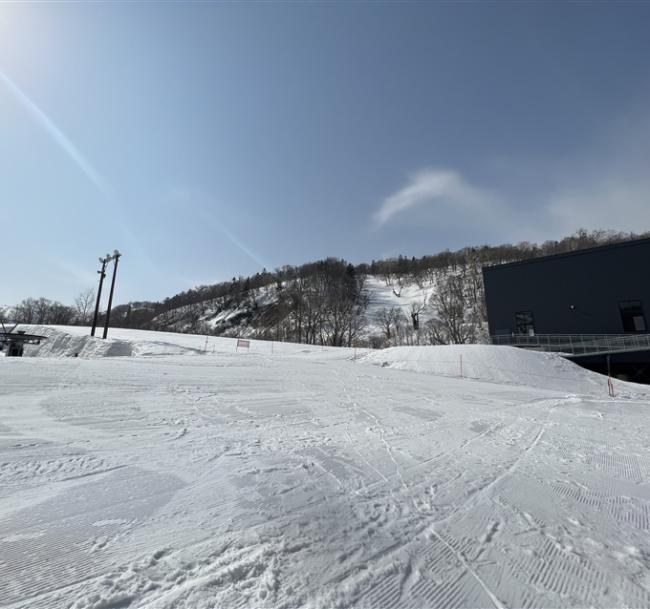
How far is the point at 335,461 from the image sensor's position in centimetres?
474

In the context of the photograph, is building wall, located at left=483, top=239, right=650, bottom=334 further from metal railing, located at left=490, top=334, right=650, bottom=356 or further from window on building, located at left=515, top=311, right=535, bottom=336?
metal railing, located at left=490, top=334, right=650, bottom=356

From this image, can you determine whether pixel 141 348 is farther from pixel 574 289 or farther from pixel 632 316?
pixel 632 316

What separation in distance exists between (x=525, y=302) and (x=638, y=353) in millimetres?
10227

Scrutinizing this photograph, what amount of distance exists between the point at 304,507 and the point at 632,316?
37.5m

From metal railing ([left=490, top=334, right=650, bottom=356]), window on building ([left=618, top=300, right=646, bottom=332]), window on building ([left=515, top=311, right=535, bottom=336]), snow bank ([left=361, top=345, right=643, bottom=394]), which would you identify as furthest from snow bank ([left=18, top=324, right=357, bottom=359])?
window on building ([left=618, top=300, right=646, bottom=332])

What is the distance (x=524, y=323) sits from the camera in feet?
111

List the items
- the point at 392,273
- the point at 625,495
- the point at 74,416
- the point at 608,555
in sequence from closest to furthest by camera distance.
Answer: the point at 608,555 → the point at 625,495 → the point at 74,416 → the point at 392,273

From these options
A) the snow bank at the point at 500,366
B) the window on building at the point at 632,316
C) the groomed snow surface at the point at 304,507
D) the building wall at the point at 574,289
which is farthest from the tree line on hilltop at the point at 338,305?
the groomed snow surface at the point at 304,507

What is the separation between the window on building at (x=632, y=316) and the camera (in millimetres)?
28562

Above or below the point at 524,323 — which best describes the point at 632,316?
above

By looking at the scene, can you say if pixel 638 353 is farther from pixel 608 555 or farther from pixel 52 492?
pixel 52 492

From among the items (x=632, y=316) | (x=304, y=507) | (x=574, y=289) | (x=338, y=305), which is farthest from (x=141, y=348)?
(x=632, y=316)

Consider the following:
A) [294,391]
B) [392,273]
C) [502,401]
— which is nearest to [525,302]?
[502,401]

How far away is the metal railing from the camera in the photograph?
82.6 ft
